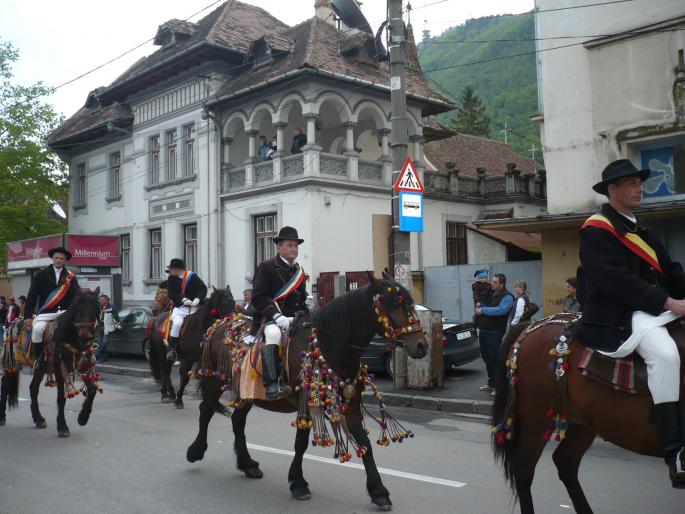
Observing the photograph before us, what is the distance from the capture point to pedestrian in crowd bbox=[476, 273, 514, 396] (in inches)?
433

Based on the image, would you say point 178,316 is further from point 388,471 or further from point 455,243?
point 455,243

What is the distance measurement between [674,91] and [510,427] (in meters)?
10.9

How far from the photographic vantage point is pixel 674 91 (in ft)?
43.5

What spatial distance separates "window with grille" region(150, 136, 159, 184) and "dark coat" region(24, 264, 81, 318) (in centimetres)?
1864

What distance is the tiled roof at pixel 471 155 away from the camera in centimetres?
3309

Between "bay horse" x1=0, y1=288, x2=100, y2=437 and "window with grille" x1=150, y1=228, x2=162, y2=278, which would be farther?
"window with grille" x1=150, y1=228, x2=162, y2=278

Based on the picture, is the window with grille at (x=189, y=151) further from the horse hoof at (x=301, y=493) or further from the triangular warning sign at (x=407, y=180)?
the horse hoof at (x=301, y=493)

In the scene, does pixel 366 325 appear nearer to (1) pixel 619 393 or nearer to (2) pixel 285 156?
(1) pixel 619 393

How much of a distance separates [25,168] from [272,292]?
100 feet

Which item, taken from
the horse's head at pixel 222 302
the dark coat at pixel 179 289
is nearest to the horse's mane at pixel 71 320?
the horse's head at pixel 222 302

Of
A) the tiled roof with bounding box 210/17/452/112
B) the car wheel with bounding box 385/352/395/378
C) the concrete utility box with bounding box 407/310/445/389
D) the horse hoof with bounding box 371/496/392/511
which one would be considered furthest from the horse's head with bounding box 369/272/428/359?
the tiled roof with bounding box 210/17/452/112

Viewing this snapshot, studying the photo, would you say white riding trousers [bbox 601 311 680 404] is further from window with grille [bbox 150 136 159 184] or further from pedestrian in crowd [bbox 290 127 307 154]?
window with grille [bbox 150 136 159 184]

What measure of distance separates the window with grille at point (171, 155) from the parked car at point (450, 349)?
1596 centimetres

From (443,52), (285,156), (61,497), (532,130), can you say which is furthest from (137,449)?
(443,52)
